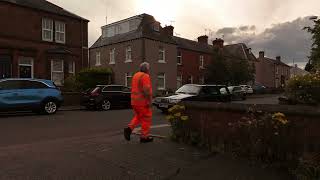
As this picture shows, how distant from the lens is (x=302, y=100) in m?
10.8

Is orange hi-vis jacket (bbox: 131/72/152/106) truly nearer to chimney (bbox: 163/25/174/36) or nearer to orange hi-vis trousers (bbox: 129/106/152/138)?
orange hi-vis trousers (bbox: 129/106/152/138)

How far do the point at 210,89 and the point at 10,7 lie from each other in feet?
54.7

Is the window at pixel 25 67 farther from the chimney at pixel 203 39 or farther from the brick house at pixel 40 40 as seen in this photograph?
the chimney at pixel 203 39

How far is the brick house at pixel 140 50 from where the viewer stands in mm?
40375

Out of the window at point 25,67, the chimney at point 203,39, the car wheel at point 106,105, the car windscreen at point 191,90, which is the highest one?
the chimney at point 203,39

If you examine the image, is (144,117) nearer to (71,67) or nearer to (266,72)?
(71,67)

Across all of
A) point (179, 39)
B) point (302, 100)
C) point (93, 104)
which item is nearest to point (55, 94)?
point (93, 104)

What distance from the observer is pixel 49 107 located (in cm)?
1936

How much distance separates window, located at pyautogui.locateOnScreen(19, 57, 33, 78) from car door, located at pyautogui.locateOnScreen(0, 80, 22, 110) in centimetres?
1078

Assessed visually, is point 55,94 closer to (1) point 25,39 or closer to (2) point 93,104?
(2) point 93,104

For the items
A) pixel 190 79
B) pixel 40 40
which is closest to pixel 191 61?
pixel 190 79

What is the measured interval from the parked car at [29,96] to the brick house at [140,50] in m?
20.6

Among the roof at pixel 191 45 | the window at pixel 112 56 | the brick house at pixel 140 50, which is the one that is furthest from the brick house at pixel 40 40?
the roof at pixel 191 45

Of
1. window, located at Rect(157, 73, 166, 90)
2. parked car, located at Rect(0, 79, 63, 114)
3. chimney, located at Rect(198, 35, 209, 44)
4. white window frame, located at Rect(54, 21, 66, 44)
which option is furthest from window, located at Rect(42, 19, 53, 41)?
chimney, located at Rect(198, 35, 209, 44)
